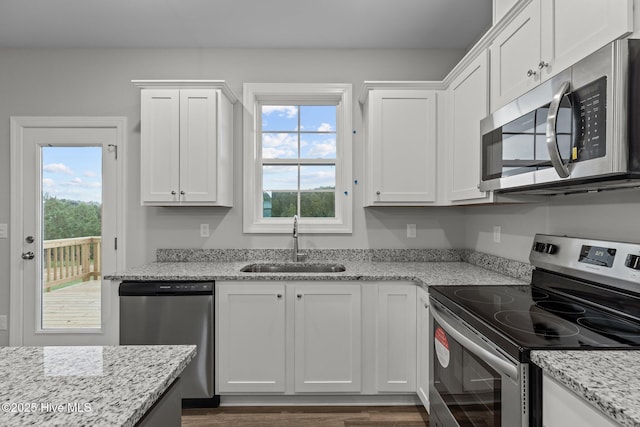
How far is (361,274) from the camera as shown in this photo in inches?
95.2

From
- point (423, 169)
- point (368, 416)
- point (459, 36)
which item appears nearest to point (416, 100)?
point (423, 169)

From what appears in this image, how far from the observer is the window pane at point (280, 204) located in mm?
3178

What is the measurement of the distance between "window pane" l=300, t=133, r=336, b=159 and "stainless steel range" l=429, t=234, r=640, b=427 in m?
1.69

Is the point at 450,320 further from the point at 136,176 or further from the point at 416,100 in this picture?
the point at 136,176

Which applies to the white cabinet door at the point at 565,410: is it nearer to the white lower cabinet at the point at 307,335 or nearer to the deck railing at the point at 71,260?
the white lower cabinet at the point at 307,335

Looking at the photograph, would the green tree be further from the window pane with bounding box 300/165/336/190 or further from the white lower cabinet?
the window pane with bounding box 300/165/336/190

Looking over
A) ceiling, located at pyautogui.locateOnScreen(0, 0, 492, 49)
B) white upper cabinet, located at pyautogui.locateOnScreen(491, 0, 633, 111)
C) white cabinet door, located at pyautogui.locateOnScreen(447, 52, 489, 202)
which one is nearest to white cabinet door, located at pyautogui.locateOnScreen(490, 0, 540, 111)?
white upper cabinet, located at pyautogui.locateOnScreen(491, 0, 633, 111)

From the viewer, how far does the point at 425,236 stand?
122 inches

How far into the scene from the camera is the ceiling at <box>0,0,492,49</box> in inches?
97.1

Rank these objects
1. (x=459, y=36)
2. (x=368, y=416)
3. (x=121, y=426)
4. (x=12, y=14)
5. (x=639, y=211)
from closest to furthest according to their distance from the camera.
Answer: (x=121, y=426) < (x=639, y=211) < (x=368, y=416) < (x=12, y=14) < (x=459, y=36)

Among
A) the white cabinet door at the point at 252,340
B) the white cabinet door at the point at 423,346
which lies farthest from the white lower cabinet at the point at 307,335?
the white cabinet door at the point at 423,346

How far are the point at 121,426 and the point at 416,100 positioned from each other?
261 centimetres

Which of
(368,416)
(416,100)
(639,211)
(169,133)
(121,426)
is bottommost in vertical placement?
(368,416)

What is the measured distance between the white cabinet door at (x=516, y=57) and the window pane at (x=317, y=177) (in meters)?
1.51
